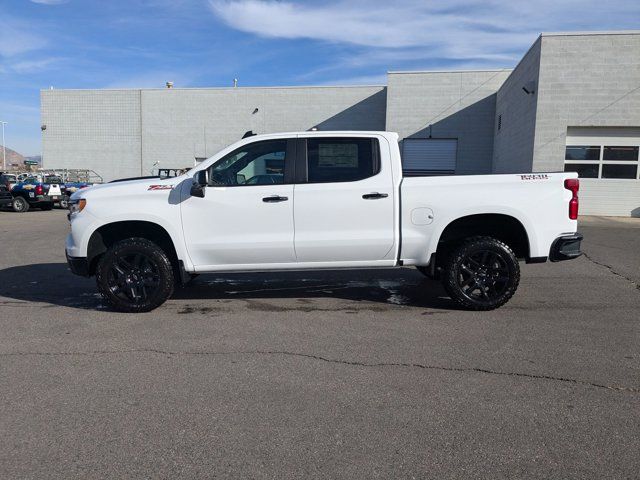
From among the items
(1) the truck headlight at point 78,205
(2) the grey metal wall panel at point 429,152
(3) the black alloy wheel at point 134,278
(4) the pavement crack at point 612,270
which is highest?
(2) the grey metal wall panel at point 429,152

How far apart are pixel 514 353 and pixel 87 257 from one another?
4763 mm

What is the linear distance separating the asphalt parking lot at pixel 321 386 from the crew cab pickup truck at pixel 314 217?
55 cm

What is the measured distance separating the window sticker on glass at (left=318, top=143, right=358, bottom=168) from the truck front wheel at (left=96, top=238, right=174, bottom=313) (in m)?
2.16

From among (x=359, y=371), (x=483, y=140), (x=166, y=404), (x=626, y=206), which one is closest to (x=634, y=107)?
(x=626, y=206)

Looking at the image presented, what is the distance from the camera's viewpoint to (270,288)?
777 centimetres

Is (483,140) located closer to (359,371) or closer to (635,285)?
(635,285)

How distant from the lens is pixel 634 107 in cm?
1925

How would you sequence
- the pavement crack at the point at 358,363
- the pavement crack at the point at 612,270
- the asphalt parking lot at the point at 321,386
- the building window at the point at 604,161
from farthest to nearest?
the building window at the point at 604,161
the pavement crack at the point at 612,270
the pavement crack at the point at 358,363
the asphalt parking lot at the point at 321,386

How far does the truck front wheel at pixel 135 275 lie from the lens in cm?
626

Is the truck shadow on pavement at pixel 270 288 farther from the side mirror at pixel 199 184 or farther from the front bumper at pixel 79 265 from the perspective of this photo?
the side mirror at pixel 199 184

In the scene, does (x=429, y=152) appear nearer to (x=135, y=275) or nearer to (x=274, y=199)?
(x=274, y=199)

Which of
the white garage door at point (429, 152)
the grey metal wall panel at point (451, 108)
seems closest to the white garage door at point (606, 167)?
the grey metal wall panel at point (451, 108)

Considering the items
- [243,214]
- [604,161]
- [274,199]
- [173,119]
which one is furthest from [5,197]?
[604,161]

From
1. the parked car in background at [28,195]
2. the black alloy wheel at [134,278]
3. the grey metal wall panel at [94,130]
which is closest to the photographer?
the black alloy wheel at [134,278]
